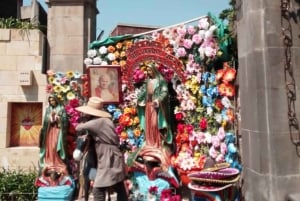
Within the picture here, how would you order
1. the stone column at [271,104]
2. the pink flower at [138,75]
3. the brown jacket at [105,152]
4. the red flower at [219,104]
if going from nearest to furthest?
the stone column at [271,104] → the brown jacket at [105,152] → the red flower at [219,104] → the pink flower at [138,75]

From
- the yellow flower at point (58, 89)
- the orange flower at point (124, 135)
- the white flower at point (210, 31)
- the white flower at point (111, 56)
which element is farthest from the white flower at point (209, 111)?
the yellow flower at point (58, 89)

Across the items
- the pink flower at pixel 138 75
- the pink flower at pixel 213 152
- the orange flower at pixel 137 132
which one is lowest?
the pink flower at pixel 213 152

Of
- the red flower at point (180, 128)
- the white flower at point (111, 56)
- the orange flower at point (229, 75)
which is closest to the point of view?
the orange flower at point (229, 75)

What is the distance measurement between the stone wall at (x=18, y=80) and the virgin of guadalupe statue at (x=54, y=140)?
763 millimetres

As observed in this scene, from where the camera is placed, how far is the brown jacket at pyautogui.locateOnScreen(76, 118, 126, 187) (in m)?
4.27

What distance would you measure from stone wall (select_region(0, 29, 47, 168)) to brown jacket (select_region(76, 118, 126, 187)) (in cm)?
297

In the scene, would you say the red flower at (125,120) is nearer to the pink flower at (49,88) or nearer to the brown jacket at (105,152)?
the pink flower at (49,88)

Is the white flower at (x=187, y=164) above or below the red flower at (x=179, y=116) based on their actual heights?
below

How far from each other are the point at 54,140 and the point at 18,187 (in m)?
1.15

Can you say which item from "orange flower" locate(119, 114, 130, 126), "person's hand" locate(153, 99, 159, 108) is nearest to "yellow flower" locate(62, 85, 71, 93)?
"orange flower" locate(119, 114, 130, 126)

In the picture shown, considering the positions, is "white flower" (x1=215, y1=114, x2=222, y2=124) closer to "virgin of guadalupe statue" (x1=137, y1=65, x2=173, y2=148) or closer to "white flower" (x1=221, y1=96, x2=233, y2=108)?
"white flower" (x1=221, y1=96, x2=233, y2=108)

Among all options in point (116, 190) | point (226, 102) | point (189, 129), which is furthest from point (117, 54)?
point (116, 190)

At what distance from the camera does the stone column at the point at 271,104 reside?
409 cm

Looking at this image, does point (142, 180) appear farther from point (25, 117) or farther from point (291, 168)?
point (25, 117)
